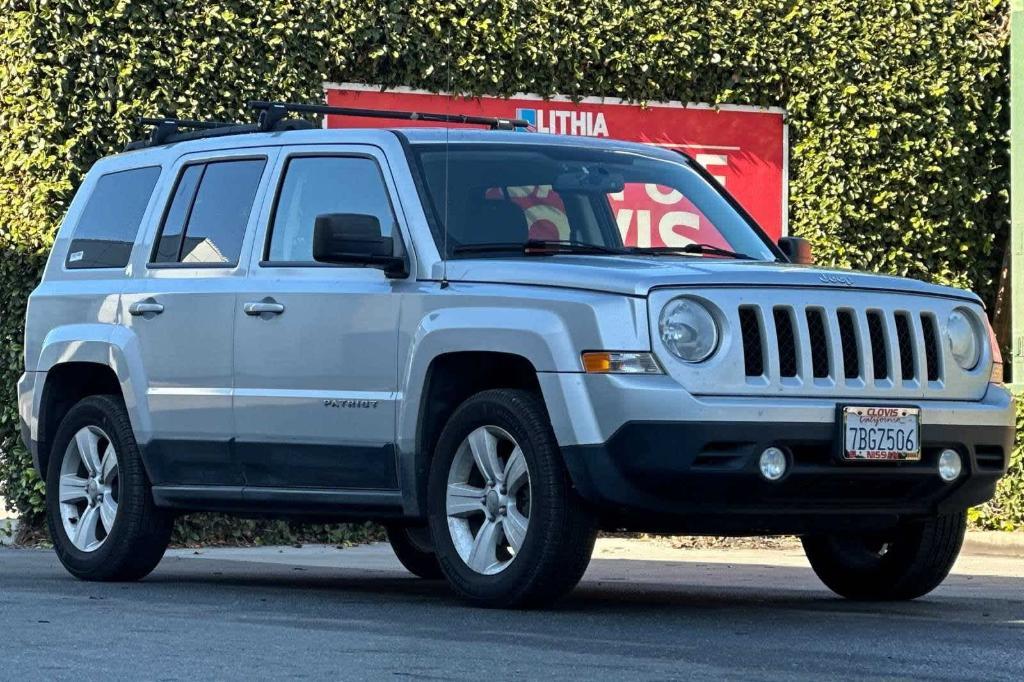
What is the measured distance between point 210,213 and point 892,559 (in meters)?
3.39

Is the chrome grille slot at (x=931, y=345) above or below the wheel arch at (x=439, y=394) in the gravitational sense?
above

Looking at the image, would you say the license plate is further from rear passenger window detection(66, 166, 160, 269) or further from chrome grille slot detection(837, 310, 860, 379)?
rear passenger window detection(66, 166, 160, 269)

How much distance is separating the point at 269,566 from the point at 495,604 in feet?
13.4

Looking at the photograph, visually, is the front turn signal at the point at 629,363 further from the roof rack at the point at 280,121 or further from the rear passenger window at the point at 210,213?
the rear passenger window at the point at 210,213

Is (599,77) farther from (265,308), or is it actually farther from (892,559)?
(892,559)

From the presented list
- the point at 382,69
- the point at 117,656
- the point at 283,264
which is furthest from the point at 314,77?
the point at 117,656

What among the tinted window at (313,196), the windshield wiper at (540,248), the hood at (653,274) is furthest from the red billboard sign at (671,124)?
the hood at (653,274)

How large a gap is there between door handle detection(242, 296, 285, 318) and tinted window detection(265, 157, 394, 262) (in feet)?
0.71

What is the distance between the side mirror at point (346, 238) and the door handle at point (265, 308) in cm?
57

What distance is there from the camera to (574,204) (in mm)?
9164

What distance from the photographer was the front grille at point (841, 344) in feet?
25.9

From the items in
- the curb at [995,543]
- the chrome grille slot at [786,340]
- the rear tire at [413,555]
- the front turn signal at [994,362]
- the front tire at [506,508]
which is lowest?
the curb at [995,543]

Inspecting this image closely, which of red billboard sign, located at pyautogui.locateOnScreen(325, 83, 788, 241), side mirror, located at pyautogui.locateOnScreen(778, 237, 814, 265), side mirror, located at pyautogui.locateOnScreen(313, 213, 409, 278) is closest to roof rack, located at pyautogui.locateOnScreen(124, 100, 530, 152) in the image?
side mirror, located at pyautogui.locateOnScreen(313, 213, 409, 278)

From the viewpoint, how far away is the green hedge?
13.0 metres
